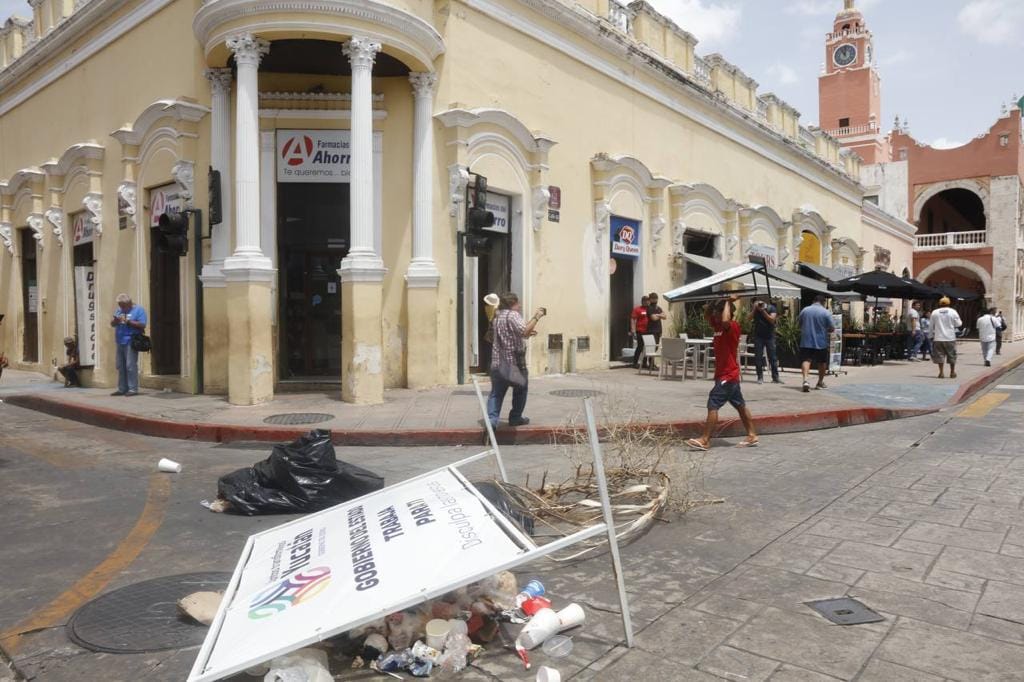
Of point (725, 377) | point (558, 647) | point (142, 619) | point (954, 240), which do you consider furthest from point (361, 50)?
point (954, 240)

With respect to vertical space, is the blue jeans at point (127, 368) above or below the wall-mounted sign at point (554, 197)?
below

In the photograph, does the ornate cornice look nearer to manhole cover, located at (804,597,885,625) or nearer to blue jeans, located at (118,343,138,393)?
blue jeans, located at (118,343,138,393)

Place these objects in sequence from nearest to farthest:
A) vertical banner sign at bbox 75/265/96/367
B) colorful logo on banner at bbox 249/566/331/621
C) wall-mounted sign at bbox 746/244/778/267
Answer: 1. colorful logo on banner at bbox 249/566/331/621
2. vertical banner sign at bbox 75/265/96/367
3. wall-mounted sign at bbox 746/244/778/267

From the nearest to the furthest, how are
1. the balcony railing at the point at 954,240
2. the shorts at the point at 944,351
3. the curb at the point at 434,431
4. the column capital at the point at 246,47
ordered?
1. the curb at the point at 434,431
2. the column capital at the point at 246,47
3. the shorts at the point at 944,351
4. the balcony railing at the point at 954,240

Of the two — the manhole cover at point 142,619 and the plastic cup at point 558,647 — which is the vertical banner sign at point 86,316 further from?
the plastic cup at point 558,647

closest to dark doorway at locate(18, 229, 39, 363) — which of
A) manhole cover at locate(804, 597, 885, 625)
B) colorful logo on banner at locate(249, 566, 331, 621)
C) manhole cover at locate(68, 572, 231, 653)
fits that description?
manhole cover at locate(68, 572, 231, 653)

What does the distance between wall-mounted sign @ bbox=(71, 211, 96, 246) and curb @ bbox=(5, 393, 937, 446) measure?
6.57 metres

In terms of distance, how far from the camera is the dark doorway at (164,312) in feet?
44.3

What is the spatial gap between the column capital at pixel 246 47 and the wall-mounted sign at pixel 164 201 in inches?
125

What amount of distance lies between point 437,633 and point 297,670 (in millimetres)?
592

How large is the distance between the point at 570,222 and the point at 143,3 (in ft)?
30.4

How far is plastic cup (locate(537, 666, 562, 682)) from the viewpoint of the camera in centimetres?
263

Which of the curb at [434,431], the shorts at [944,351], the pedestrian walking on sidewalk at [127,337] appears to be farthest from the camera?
the shorts at [944,351]

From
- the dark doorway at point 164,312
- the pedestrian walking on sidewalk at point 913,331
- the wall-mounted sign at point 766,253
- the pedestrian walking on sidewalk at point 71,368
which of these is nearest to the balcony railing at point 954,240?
the pedestrian walking on sidewalk at point 913,331
